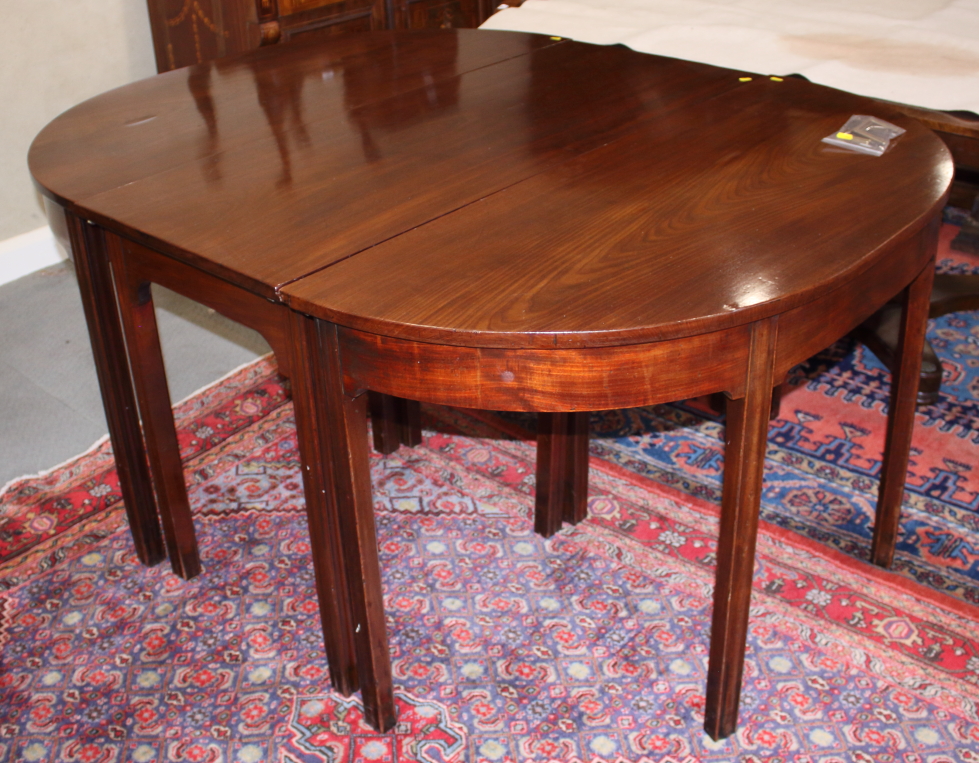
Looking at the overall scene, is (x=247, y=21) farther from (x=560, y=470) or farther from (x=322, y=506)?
(x=322, y=506)

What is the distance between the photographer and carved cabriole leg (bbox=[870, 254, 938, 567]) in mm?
1584

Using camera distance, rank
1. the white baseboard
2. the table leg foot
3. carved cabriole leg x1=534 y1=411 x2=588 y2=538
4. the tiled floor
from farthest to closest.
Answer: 1. the white baseboard
2. the tiled floor
3. the table leg foot
4. carved cabriole leg x1=534 y1=411 x2=588 y2=538

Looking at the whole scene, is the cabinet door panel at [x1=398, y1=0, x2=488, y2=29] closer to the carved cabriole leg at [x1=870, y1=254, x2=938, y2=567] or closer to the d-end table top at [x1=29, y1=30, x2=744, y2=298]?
the d-end table top at [x1=29, y1=30, x2=744, y2=298]

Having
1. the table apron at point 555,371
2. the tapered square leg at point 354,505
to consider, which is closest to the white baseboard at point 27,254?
the tapered square leg at point 354,505

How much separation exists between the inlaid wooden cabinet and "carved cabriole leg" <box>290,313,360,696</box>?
196cm

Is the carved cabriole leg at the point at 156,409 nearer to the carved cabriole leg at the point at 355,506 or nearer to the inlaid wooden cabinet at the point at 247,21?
the carved cabriole leg at the point at 355,506

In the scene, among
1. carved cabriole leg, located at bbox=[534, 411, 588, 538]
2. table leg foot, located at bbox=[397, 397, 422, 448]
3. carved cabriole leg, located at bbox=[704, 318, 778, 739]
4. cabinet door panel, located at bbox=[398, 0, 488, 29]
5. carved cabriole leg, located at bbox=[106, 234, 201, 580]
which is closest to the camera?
carved cabriole leg, located at bbox=[704, 318, 778, 739]

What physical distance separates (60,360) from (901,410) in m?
2.13

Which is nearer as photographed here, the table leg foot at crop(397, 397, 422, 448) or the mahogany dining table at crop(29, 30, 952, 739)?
the mahogany dining table at crop(29, 30, 952, 739)

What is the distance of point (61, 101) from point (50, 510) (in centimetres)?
162

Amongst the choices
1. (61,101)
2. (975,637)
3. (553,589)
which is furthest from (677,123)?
(61,101)

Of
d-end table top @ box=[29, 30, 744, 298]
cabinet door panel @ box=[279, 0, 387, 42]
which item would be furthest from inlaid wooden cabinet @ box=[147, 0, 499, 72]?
d-end table top @ box=[29, 30, 744, 298]

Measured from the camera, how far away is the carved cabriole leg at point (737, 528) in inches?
47.6

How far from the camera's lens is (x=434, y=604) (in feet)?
5.88
